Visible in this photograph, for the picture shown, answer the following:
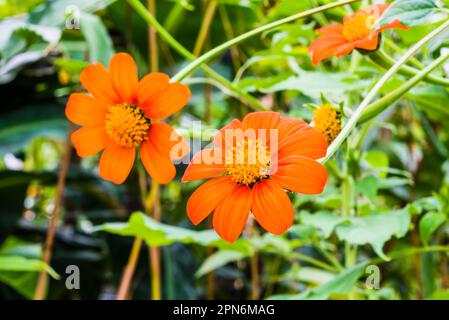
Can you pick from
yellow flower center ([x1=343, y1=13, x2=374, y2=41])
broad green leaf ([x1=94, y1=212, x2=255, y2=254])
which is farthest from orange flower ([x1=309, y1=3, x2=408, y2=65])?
broad green leaf ([x1=94, y1=212, x2=255, y2=254])

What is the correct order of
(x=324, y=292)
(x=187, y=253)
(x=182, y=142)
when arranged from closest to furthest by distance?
(x=182, y=142)
(x=324, y=292)
(x=187, y=253)

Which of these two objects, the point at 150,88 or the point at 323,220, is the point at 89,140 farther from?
the point at 323,220

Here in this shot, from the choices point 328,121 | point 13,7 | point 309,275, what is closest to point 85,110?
point 328,121

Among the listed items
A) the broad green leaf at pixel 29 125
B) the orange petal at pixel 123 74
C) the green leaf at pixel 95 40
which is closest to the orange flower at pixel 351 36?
the orange petal at pixel 123 74

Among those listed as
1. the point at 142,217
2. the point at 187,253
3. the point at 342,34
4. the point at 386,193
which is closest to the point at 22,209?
the point at 187,253
